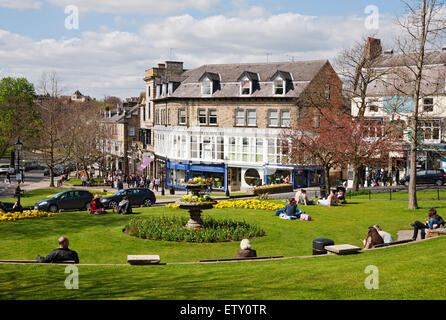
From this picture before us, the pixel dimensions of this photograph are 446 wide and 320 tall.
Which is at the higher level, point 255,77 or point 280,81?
point 255,77

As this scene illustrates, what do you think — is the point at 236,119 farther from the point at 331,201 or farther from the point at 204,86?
the point at 331,201

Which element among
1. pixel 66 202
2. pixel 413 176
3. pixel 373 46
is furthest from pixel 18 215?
pixel 373 46

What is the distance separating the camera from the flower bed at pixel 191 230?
2142 centimetres

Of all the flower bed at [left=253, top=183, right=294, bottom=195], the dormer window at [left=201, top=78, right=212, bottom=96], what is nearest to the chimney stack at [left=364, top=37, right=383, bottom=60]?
the flower bed at [left=253, top=183, right=294, bottom=195]

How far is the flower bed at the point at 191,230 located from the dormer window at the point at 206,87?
33.3m

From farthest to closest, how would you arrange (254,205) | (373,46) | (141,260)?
(373,46), (254,205), (141,260)

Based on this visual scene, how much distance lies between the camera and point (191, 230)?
867 inches

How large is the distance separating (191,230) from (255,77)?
34555 mm

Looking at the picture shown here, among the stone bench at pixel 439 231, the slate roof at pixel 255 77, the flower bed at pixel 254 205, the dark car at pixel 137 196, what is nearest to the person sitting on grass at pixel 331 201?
the flower bed at pixel 254 205

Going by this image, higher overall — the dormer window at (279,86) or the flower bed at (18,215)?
the dormer window at (279,86)

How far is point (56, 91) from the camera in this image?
2265 inches

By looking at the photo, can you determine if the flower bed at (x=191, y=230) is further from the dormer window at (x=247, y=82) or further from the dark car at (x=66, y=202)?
the dormer window at (x=247, y=82)

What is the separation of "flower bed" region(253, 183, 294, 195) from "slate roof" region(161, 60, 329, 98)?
9.75 meters
